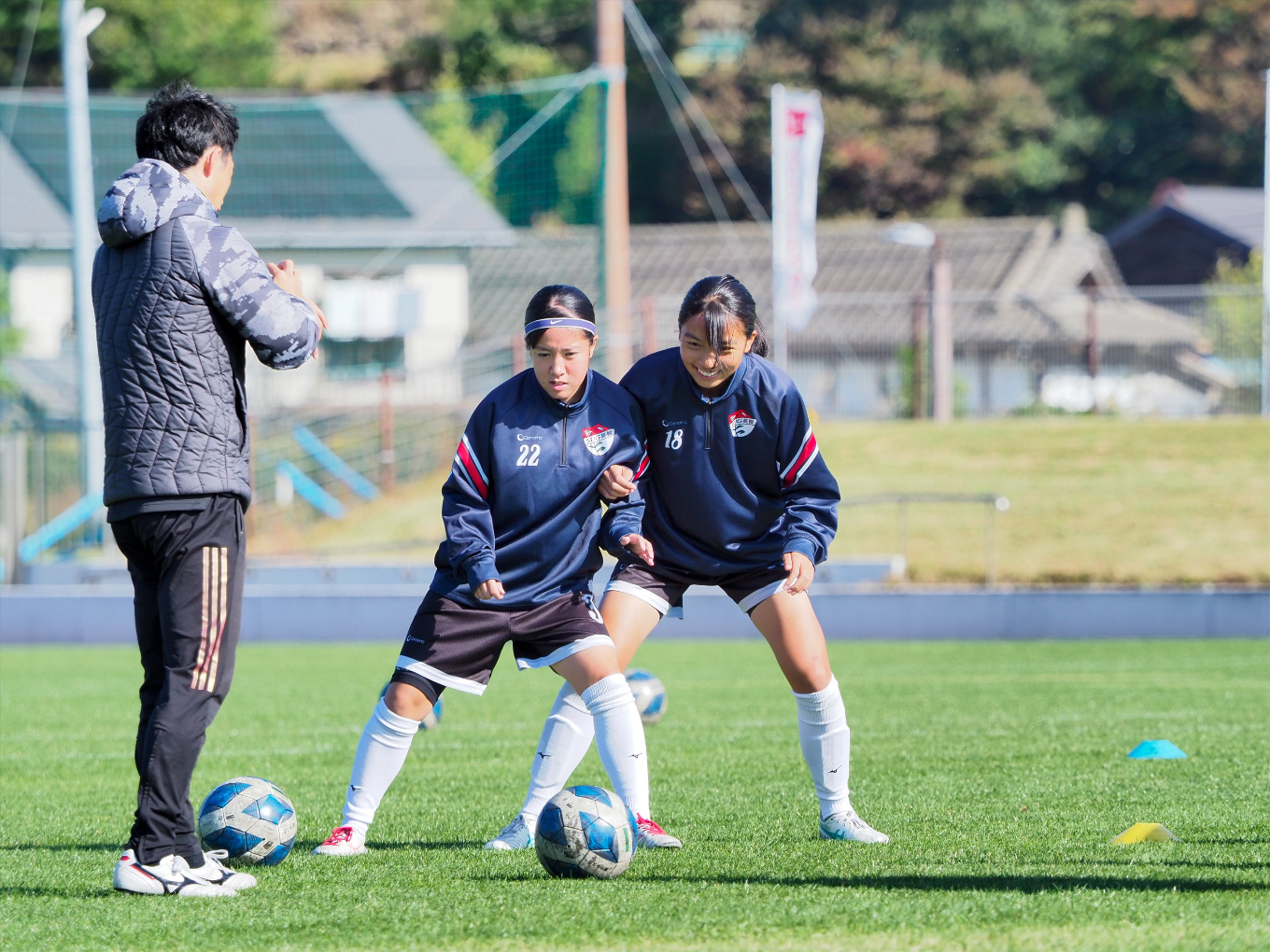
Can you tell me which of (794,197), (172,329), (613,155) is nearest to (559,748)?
(172,329)

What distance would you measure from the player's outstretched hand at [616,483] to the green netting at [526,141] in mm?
17126

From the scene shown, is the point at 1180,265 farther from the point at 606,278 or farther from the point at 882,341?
the point at 606,278

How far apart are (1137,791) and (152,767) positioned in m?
3.93

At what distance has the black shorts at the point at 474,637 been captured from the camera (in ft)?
16.6

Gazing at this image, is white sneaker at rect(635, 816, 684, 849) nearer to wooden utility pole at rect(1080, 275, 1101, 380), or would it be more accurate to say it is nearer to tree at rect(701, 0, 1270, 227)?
wooden utility pole at rect(1080, 275, 1101, 380)

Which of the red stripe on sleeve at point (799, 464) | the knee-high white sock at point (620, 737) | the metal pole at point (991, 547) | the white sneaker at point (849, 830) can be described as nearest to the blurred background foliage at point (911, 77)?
the metal pole at point (991, 547)

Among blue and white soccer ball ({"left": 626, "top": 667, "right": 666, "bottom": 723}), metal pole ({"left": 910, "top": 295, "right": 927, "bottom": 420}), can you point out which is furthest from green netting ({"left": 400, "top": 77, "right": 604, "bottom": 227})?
blue and white soccer ball ({"left": 626, "top": 667, "right": 666, "bottom": 723})

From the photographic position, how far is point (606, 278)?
22.0 meters

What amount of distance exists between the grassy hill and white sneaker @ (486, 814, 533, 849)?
46.2ft

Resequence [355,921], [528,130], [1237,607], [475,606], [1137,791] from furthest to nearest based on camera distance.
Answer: [528,130] < [1237,607] < [1137,791] < [475,606] < [355,921]

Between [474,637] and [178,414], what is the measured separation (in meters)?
1.27

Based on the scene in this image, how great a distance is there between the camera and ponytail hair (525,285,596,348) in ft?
16.8

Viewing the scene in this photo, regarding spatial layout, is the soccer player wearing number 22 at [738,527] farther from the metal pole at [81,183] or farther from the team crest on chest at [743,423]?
the metal pole at [81,183]

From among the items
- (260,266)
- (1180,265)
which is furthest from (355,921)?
(1180,265)
